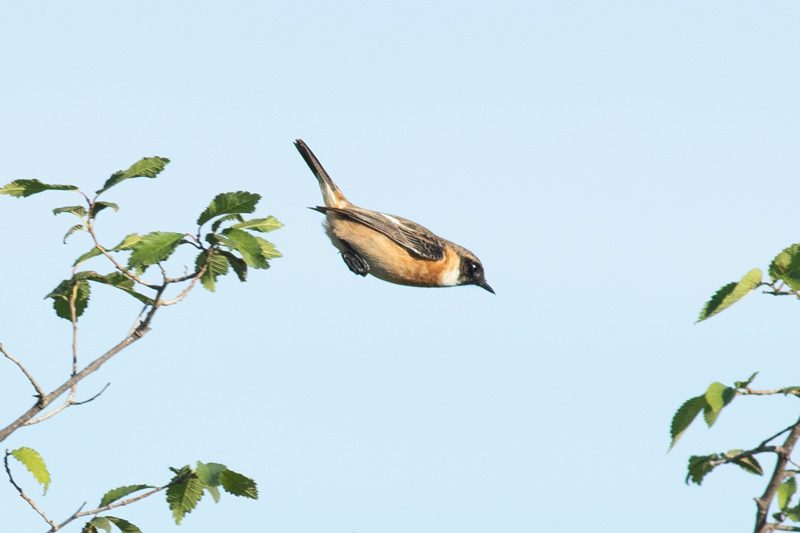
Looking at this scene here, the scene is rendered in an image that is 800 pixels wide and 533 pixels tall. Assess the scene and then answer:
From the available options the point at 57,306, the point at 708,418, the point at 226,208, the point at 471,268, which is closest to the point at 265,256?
the point at 226,208

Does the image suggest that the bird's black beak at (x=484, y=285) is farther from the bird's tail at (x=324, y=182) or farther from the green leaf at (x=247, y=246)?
the green leaf at (x=247, y=246)

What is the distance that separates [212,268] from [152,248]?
0.35 metres

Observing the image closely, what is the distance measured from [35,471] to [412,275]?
5.80 m

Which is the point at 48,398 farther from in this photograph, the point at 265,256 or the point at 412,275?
the point at 412,275

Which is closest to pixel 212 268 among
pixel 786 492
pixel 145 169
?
pixel 145 169

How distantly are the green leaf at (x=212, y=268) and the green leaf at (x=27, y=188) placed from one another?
0.76m

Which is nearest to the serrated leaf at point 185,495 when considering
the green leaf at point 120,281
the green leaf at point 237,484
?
the green leaf at point 237,484

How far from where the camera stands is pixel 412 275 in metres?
9.52

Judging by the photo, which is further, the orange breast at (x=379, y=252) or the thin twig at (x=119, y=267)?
the orange breast at (x=379, y=252)

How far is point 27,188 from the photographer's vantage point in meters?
4.55

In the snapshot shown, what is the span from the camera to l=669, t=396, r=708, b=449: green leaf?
347 centimetres

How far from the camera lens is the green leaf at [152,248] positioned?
444 cm

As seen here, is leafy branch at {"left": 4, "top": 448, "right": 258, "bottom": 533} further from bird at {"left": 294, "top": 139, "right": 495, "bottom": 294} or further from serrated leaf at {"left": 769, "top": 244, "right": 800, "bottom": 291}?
bird at {"left": 294, "top": 139, "right": 495, "bottom": 294}

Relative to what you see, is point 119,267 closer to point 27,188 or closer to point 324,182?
point 27,188
